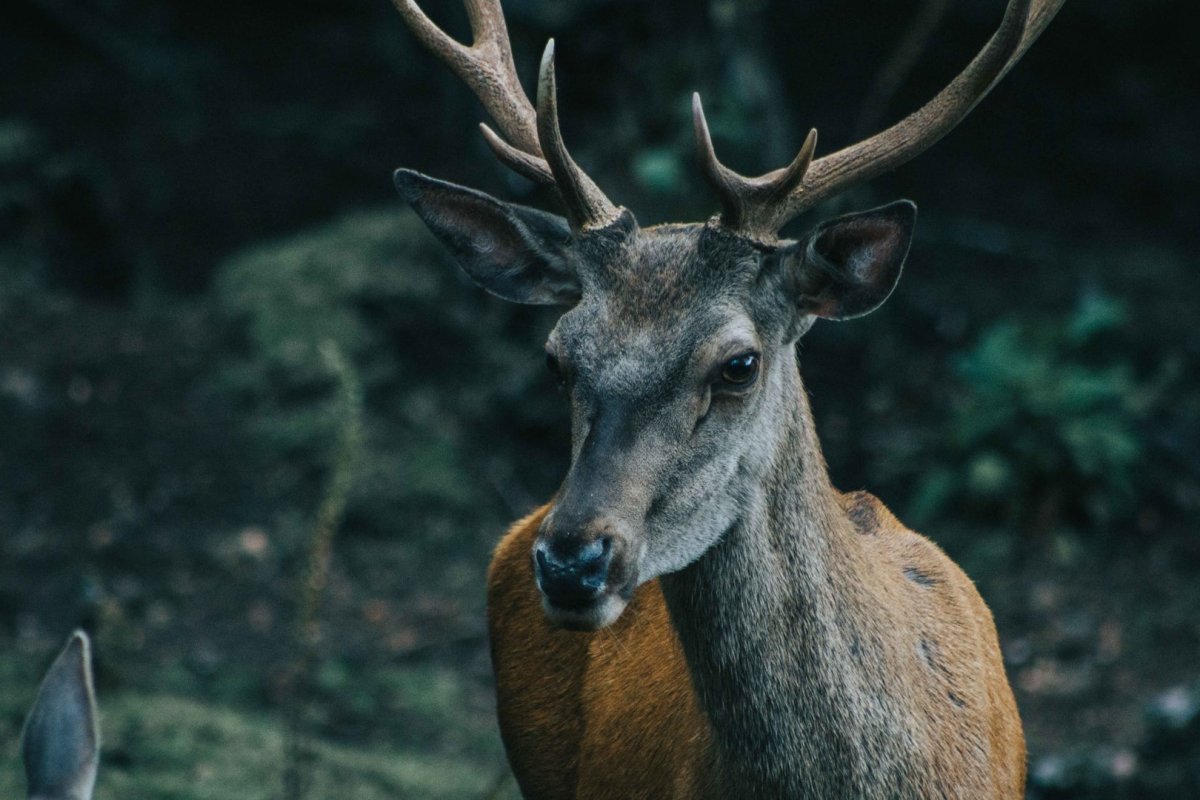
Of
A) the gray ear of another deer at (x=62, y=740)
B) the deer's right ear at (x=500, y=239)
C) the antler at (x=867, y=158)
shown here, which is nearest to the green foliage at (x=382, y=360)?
the deer's right ear at (x=500, y=239)

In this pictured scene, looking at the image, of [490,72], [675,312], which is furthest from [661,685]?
[490,72]

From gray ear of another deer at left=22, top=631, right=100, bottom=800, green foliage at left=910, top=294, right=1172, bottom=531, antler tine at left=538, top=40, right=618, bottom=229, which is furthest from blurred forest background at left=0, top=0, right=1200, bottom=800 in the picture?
gray ear of another deer at left=22, top=631, right=100, bottom=800

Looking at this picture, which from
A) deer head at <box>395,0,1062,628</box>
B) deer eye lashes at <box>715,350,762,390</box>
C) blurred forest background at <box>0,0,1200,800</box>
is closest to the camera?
deer head at <box>395,0,1062,628</box>

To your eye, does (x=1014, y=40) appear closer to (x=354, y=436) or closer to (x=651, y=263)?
(x=651, y=263)

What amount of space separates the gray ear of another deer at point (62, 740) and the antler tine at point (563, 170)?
1.53m

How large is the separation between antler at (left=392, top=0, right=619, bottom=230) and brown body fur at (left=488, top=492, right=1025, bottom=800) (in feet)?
3.42

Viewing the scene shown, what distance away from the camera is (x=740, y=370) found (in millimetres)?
3438

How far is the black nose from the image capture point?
3.11 metres

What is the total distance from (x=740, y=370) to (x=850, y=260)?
1.42ft

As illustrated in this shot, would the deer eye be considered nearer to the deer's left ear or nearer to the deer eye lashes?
the deer eye lashes

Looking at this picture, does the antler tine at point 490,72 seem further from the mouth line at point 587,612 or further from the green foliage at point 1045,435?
the green foliage at point 1045,435

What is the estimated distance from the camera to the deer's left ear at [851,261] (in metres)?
3.58

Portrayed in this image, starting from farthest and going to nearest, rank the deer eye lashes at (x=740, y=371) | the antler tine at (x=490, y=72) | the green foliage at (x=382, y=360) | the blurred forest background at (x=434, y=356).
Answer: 1. the green foliage at (x=382, y=360)
2. the blurred forest background at (x=434, y=356)
3. the antler tine at (x=490, y=72)
4. the deer eye lashes at (x=740, y=371)

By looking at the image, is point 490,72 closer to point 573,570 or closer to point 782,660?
point 573,570
